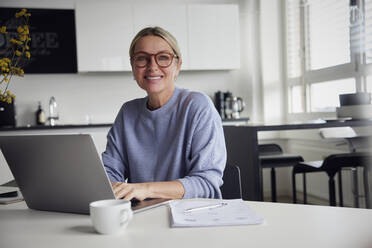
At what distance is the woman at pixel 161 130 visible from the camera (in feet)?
4.59

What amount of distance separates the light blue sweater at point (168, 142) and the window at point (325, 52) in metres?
2.30

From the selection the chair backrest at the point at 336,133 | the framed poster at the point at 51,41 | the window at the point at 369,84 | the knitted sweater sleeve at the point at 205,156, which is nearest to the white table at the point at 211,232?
the knitted sweater sleeve at the point at 205,156

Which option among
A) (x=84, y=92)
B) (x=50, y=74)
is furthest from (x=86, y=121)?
(x=50, y=74)

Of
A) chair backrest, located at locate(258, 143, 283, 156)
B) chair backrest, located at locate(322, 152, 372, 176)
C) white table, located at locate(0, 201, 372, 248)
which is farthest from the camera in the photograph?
chair backrest, located at locate(258, 143, 283, 156)

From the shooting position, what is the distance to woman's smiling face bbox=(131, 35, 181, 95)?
4.89ft

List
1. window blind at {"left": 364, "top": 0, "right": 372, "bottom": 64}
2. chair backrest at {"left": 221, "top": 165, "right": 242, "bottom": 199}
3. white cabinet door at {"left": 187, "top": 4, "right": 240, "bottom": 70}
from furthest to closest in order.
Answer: white cabinet door at {"left": 187, "top": 4, "right": 240, "bottom": 70}
window blind at {"left": 364, "top": 0, "right": 372, "bottom": 64}
chair backrest at {"left": 221, "top": 165, "right": 242, "bottom": 199}

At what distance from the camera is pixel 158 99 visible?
1.53 metres

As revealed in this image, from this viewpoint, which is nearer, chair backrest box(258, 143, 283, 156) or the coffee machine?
chair backrest box(258, 143, 283, 156)

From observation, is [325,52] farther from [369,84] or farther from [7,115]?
[7,115]

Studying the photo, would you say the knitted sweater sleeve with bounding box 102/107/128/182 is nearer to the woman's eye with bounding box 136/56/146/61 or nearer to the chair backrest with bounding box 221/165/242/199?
the woman's eye with bounding box 136/56/146/61

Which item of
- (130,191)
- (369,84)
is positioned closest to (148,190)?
(130,191)

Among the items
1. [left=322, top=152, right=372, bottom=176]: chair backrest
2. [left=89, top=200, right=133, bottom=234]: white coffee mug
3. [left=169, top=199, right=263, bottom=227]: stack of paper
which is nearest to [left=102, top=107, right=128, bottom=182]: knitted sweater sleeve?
[left=169, top=199, right=263, bottom=227]: stack of paper

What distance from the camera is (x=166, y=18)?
4312 millimetres

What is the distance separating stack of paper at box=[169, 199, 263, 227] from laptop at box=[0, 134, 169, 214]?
0.09 m
